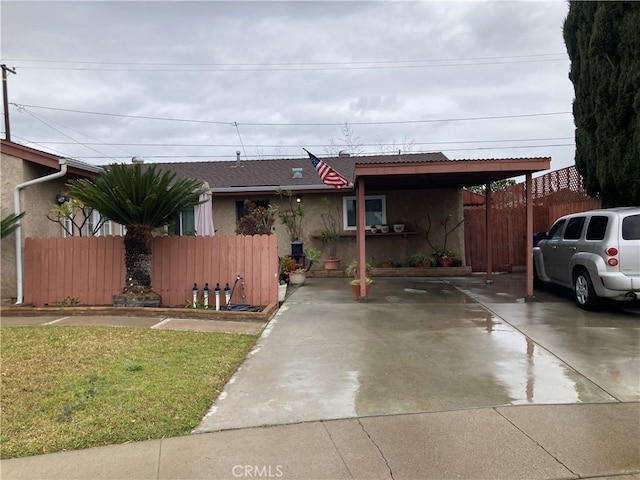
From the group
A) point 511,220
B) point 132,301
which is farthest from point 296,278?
point 511,220

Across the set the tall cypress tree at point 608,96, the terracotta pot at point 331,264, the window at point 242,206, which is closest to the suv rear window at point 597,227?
the tall cypress tree at point 608,96

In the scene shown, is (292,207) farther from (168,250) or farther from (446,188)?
(168,250)

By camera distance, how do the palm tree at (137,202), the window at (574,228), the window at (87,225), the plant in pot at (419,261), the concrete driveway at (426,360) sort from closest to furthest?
1. the concrete driveway at (426,360)
2. the palm tree at (137,202)
3. the window at (574,228)
4. the window at (87,225)
5. the plant in pot at (419,261)

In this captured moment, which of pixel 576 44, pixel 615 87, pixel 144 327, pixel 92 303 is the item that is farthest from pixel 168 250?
pixel 576 44

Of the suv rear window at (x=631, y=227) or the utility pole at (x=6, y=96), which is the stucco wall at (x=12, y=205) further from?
the utility pole at (x=6, y=96)

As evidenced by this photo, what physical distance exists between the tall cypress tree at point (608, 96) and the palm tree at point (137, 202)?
9152mm

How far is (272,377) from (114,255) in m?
6.00

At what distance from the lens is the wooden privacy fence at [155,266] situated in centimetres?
955

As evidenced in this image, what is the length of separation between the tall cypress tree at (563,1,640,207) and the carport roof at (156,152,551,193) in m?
2.17

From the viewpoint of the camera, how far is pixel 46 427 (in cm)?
383

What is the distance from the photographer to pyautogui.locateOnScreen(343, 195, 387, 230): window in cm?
1505

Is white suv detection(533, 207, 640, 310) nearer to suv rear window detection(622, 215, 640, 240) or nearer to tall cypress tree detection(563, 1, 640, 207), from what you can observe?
suv rear window detection(622, 215, 640, 240)

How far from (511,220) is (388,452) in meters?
12.8

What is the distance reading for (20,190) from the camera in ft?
31.2
